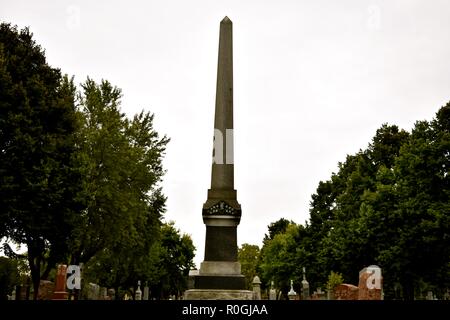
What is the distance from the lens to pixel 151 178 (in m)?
34.8

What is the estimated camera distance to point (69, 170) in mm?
24828

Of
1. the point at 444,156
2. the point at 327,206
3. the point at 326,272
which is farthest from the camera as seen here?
the point at 327,206

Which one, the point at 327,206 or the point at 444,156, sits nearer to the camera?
the point at 444,156

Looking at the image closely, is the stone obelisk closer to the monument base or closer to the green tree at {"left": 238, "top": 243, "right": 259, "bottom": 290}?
the monument base

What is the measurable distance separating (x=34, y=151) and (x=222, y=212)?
10.5 metres

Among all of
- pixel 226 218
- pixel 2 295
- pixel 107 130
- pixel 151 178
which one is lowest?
pixel 2 295

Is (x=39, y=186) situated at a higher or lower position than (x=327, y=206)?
lower

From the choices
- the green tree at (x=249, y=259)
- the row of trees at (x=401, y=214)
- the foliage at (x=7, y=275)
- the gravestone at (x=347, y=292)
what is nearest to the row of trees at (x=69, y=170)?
the foliage at (x=7, y=275)

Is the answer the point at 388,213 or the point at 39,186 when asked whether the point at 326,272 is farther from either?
the point at 39,186

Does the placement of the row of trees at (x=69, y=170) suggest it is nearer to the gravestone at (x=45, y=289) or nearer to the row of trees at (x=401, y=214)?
the gravestone at (x=45, y=289)

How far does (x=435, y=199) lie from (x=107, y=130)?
20.3 meters
